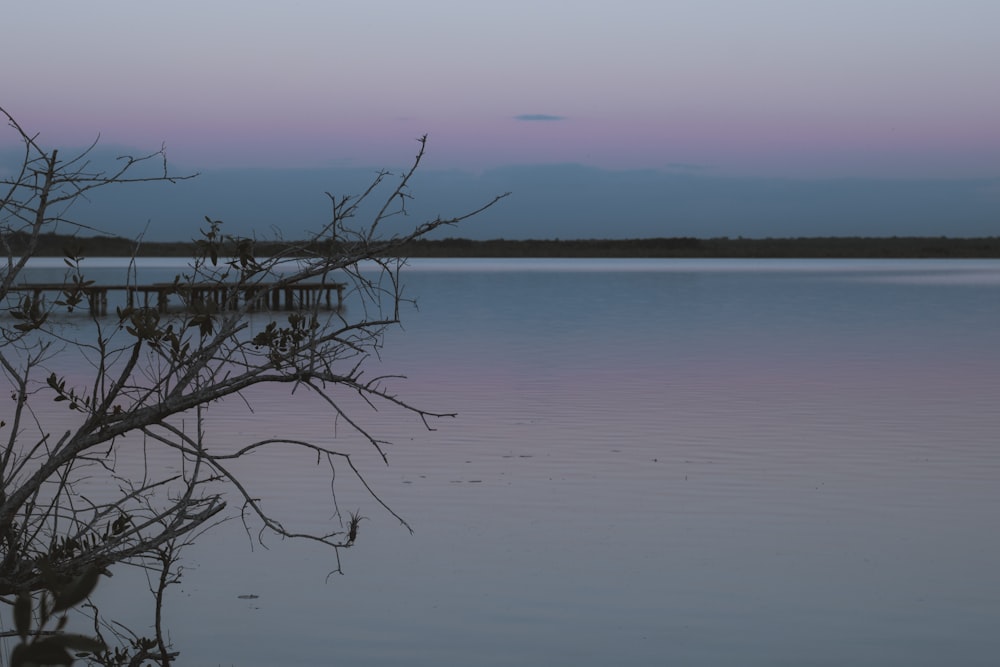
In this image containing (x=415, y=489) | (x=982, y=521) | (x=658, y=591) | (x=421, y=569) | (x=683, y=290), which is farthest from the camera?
(x=683, y=290)

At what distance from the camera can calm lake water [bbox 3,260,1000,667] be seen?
839 centimetres

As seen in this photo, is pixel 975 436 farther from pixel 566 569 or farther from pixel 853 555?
pixel 566 569

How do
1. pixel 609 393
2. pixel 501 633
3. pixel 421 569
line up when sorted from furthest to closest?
pixel 609 393, pixel 421 569, pixel 501 633

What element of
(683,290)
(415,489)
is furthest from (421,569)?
(683,290)

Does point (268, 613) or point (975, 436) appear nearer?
point (268, 613)

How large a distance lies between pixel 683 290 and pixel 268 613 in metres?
68.4

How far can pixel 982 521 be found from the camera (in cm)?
1120

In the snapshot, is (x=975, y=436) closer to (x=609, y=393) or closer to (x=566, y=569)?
(x=609, y=393)

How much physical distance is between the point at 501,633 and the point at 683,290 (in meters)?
68.7

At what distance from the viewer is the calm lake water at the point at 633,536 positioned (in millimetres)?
8391

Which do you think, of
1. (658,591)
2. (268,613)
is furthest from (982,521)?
(268,613)

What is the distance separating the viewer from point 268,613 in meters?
9.00

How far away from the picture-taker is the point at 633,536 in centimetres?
1084

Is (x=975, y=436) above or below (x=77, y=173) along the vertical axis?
below
